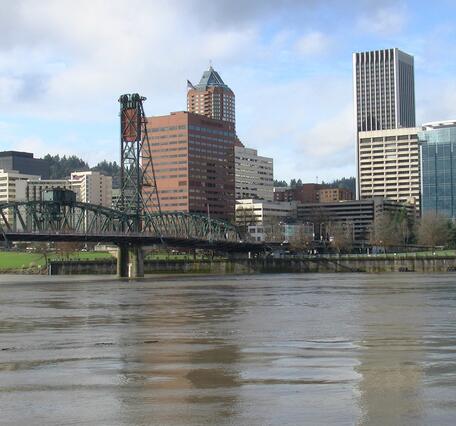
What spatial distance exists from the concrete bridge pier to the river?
130902 mm

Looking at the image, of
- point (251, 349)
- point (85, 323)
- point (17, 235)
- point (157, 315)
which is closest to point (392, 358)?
point (251, 349)

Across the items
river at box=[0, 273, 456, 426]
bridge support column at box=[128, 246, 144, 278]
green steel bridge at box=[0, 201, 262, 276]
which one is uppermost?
green steel bridge at box=[0, 201, 262, 276]

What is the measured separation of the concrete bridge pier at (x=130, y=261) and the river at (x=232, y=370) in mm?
130902

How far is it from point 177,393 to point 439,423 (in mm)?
6999

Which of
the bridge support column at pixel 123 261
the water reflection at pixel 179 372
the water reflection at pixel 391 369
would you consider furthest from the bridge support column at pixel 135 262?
the water reflection at pixel 391 369

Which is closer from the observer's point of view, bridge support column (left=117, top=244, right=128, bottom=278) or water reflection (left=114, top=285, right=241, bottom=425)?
water reflection (left=114, top=285, right=241, bottom=425)

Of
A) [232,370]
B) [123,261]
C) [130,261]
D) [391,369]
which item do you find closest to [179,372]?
[232,370]

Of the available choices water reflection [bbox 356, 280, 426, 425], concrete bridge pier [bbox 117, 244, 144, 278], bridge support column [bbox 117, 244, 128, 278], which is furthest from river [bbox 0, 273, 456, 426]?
bridge support column [bbox 117, 244, 128, 278]

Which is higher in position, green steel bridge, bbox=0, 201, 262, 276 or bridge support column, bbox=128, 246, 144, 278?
green steel bridge, bbox=0, 201, 262, 276

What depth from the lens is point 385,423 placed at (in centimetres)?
1791

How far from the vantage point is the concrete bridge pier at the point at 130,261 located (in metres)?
182

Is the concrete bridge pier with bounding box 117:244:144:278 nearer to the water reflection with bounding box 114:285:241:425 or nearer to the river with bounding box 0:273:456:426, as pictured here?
the river with bounding box 0:273:456:426

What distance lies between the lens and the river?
19.2m

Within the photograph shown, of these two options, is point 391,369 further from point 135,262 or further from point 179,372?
point 135,262
